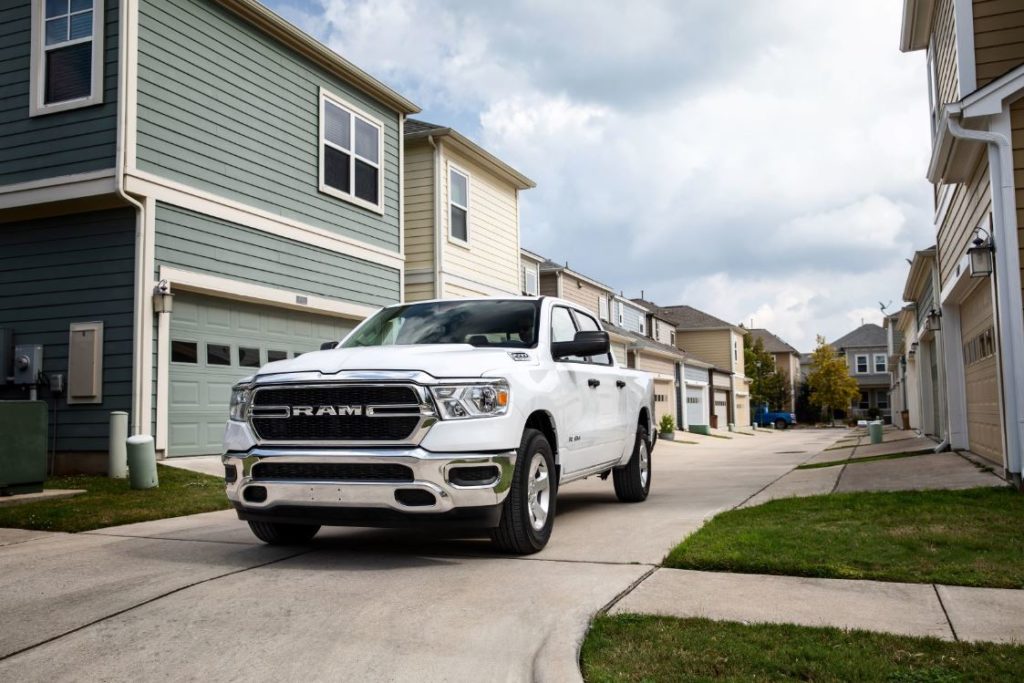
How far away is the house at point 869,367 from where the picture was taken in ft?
232

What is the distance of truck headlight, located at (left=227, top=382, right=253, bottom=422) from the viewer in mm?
6016

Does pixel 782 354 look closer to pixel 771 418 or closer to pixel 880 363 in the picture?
pixel 880 363

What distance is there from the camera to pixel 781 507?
7969 mm

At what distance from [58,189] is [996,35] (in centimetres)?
1167

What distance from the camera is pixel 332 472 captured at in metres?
5.60

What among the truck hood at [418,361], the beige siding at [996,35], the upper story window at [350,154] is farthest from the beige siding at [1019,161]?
the upper story window at [350,154]

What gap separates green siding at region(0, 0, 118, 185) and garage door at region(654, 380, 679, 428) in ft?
90.0

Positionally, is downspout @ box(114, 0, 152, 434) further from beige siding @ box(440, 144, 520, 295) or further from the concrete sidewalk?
beige siding @ box(440, 144, 520, 295)

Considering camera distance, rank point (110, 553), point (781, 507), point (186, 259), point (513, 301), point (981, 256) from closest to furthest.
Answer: point (110, 553) < point (513, 301) < point (781, 507) < point (981, 256) < point (186, 259)

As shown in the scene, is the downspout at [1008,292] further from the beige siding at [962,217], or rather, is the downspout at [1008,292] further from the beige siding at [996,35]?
the beige siding at [996,35]

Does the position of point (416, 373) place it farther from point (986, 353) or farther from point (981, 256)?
point (986, 353)

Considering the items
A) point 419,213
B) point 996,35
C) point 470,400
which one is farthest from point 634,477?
point 419,213

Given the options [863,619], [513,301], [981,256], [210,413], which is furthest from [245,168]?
[863,619]

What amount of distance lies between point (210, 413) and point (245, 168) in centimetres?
378
